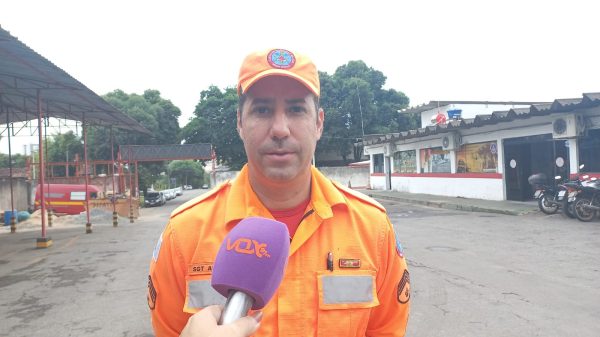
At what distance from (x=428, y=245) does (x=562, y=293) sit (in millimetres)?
3759

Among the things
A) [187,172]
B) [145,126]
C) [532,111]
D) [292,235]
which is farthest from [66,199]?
[187,172]

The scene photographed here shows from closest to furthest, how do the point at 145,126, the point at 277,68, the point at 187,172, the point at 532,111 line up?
the point at 277,68
the point at 532,111
the point at 145,126
the point at 187,172

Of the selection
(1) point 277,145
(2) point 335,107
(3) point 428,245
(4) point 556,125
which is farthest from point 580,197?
(2) point 335,107

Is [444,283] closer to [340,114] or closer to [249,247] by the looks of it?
[249,247]

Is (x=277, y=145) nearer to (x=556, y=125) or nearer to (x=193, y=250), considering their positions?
(x=193, y=250)

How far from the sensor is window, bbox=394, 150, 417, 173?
85.1 ft

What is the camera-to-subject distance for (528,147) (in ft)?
58.2

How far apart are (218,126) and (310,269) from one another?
40331 mm

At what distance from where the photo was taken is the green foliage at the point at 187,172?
65438 mm

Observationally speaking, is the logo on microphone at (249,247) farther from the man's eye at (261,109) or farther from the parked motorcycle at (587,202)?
the parked motorcycle at (587,202)

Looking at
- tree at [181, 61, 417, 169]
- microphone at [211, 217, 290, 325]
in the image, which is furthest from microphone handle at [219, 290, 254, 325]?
tree at [181, 61, 417, 169]

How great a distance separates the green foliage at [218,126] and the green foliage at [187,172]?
21.8 meters

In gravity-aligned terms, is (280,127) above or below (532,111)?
below

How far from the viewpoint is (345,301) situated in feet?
5.62
